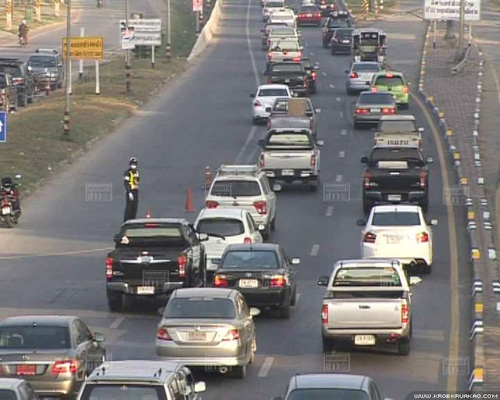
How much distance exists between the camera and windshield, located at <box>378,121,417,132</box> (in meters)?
50.1

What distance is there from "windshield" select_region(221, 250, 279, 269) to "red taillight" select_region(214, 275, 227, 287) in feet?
1.22

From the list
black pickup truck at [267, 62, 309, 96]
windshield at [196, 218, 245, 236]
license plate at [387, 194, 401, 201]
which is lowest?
black pickup truck at [267, 62, 309, 96]

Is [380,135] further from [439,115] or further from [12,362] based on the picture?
[12,362]

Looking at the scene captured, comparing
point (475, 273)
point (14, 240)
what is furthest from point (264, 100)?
point (475, 273)

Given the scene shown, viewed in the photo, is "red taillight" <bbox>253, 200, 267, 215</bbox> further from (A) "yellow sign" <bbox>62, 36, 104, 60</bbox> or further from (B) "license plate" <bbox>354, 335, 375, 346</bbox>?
(A) "yellow sign" <bbox>62, 36, 104, 60</bbox>

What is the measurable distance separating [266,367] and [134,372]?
7.66 metres

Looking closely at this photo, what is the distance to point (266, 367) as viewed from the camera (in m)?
25.4

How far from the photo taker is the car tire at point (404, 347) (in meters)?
26.2

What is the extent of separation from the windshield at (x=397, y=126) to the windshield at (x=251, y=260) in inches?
820

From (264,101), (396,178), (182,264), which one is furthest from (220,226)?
(264,101)

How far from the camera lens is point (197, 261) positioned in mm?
30812

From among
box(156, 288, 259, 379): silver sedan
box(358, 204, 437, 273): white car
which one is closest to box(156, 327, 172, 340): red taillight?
box(156, 288, 259, 379): silver sedan

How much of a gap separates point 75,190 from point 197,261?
16.4 m

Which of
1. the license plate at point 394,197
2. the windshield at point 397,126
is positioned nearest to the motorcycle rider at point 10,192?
the license plate at point 394,197
